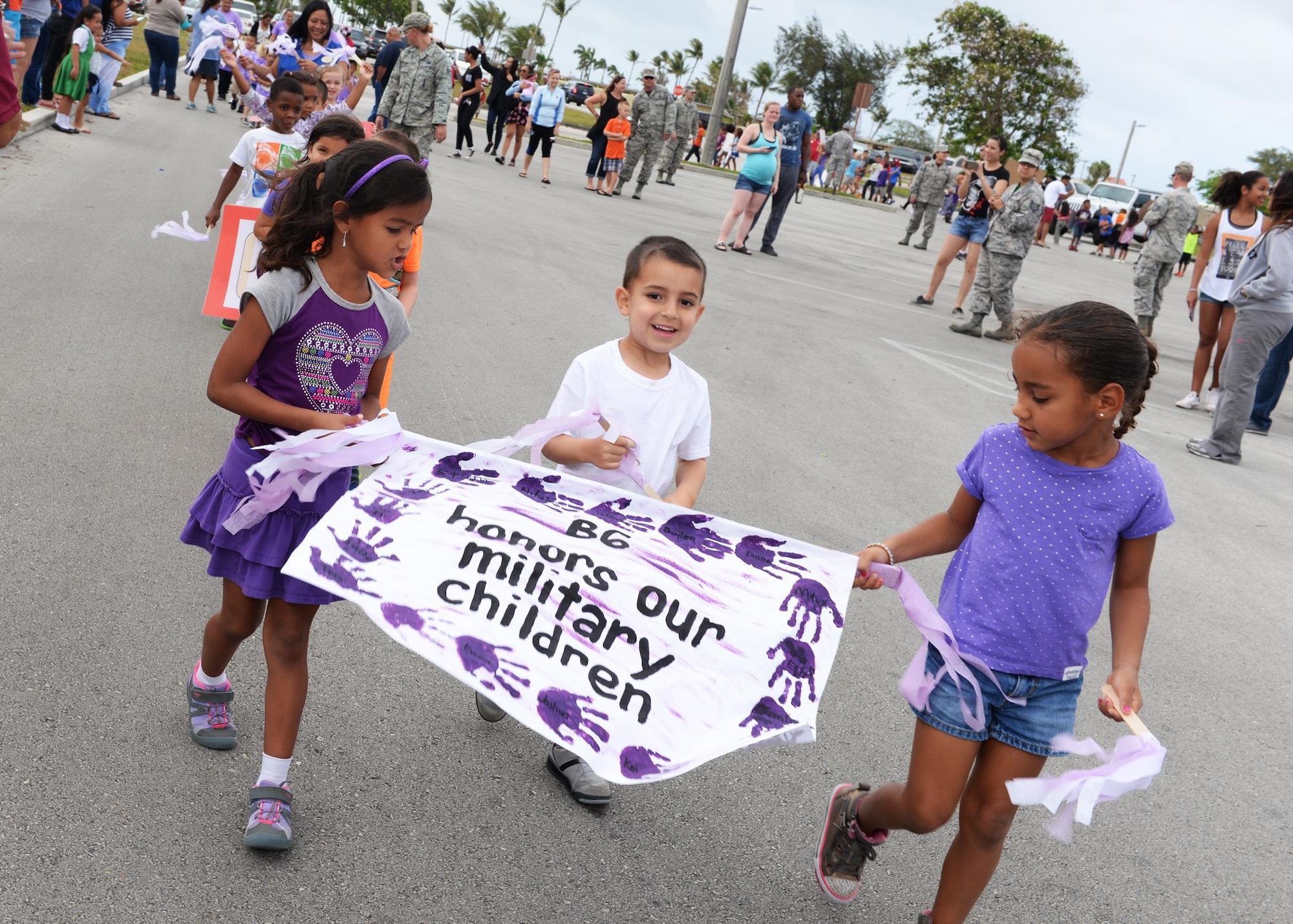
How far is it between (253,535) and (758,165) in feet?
44.6

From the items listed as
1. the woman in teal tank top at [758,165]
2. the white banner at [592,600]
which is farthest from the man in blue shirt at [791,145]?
the white banner at [592,600]

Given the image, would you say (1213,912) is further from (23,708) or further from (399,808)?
(23,708)

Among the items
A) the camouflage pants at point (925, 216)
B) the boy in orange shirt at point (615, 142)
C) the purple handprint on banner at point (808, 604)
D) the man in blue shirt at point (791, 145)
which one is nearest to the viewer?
the purple handprint on banner at point (808, 604)

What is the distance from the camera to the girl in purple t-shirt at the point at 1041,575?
2.70m

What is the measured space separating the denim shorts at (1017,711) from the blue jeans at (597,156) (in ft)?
64.2

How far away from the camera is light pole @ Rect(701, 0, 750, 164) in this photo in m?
34.6

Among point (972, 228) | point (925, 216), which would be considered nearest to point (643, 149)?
point (925, 216)

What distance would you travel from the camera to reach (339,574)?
273cm

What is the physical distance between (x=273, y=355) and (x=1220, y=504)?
23.4 feet

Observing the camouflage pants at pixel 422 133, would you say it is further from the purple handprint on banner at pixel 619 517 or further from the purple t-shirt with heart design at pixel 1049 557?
the purple t-shirt with heart design at pixel 1049 557

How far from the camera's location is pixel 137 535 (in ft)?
14.5

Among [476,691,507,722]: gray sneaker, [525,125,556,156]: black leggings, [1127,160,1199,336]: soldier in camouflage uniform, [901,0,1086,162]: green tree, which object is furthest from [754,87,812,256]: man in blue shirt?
[901,0,1086,162]: green tree

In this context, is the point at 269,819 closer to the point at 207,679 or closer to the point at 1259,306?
the point at 207,679

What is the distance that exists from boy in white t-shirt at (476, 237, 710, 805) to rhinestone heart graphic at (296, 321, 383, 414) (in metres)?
0.52
